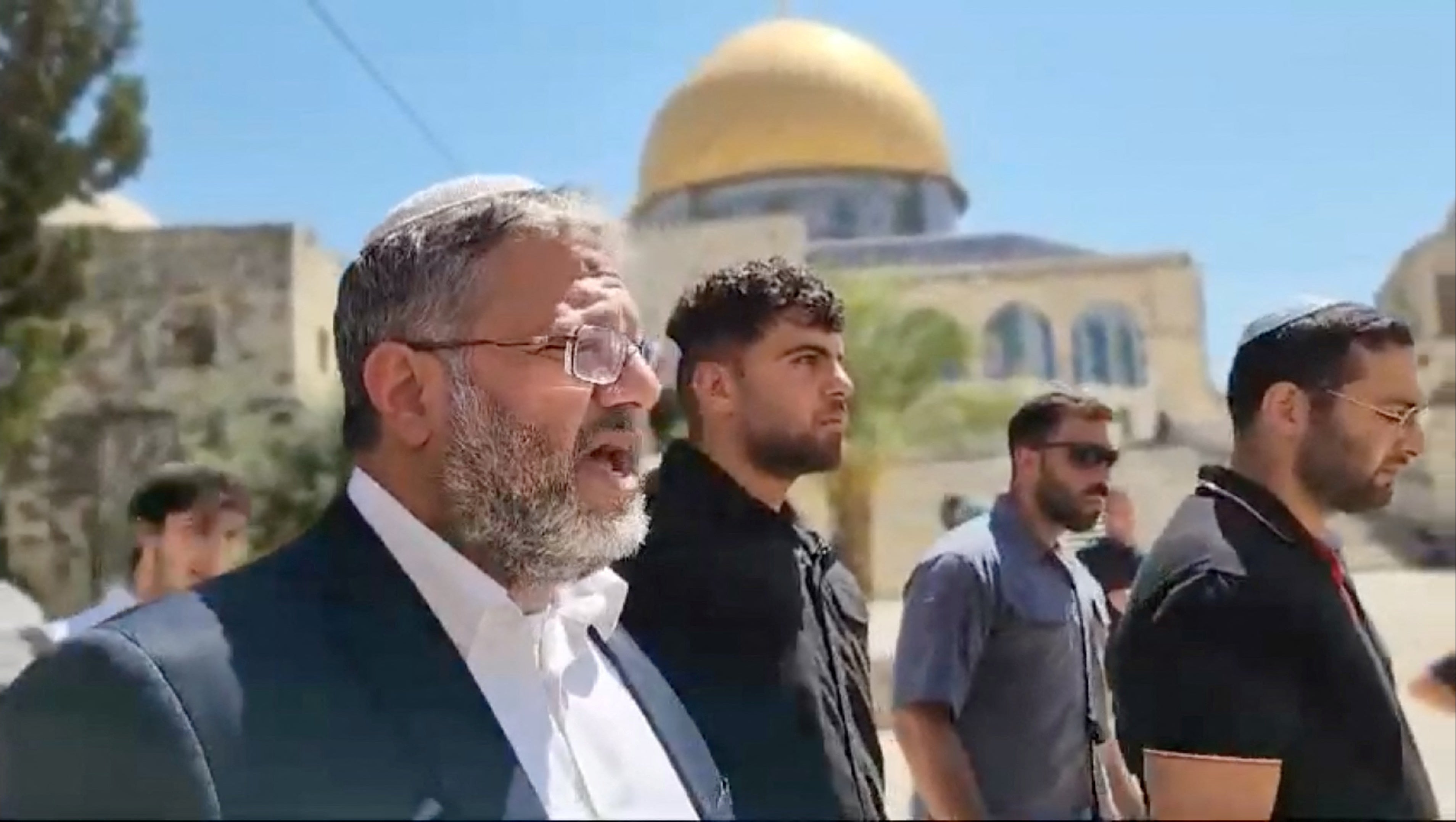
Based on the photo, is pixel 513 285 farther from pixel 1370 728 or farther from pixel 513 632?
pixel 1370 728

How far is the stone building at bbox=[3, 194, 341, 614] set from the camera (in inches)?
602

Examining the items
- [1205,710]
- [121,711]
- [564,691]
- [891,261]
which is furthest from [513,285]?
A: [891,261]

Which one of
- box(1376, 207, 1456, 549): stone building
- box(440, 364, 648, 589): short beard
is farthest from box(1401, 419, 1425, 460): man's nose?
box(1376, 207, 1456, 549): stone building

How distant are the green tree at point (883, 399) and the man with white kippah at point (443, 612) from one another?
12.6 meters

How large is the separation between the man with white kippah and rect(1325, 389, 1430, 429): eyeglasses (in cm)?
80

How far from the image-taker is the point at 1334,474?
1.71 meters

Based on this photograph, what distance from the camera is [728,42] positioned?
107ft

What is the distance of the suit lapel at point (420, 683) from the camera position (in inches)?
36.7

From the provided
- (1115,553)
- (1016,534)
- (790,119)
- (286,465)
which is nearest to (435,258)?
(1016,534)

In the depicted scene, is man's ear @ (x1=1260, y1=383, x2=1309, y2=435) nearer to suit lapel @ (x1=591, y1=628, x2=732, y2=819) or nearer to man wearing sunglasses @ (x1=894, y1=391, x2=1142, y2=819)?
man wearing sunglasses @ (x1=894, y1=391, x2=1142, y2=819)

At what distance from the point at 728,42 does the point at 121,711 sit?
32.7m

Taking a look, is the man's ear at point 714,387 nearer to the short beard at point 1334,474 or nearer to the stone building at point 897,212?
the short beard at point 1334,474

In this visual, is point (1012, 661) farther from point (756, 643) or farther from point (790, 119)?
point (790, 119)

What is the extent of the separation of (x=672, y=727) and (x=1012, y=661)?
52.6 inches
